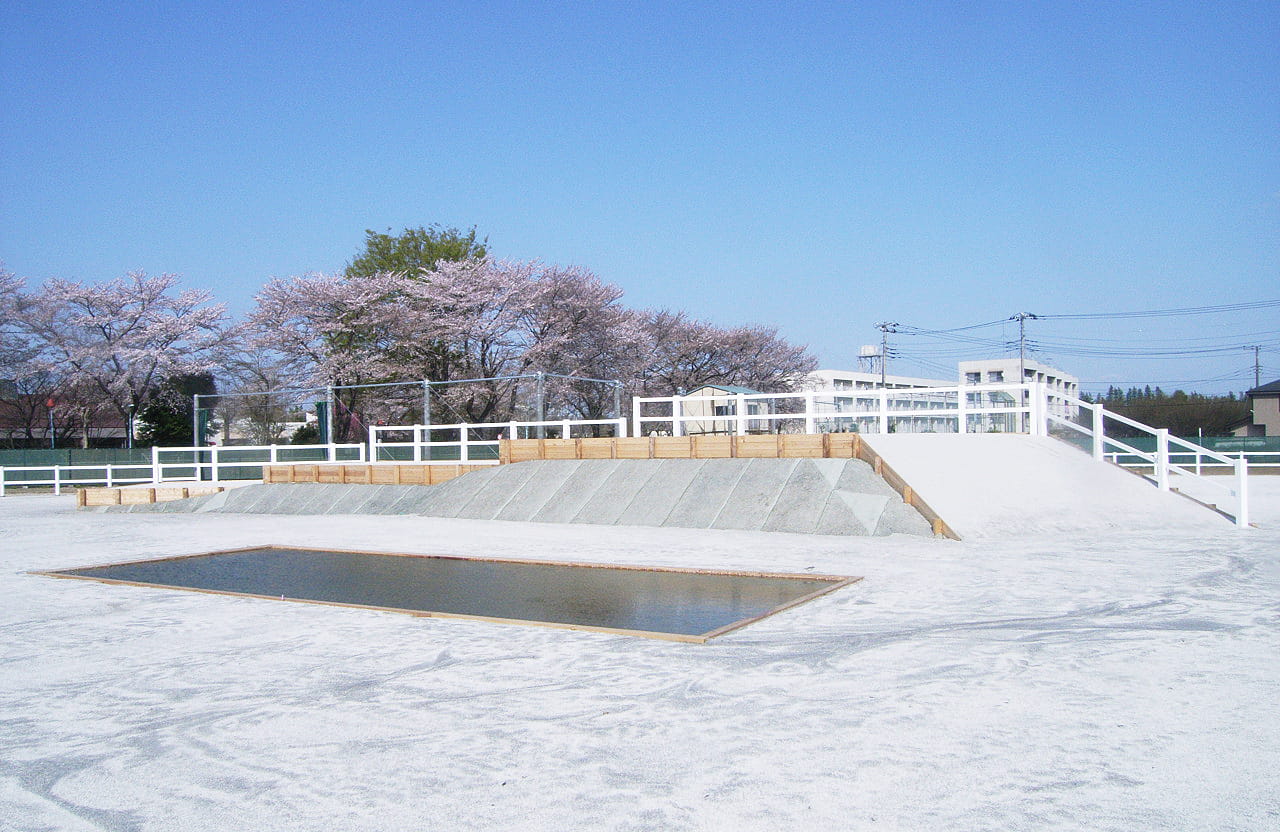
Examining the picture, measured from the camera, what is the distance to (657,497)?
16.2 m

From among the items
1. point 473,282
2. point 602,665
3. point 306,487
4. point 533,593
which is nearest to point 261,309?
point 473,282

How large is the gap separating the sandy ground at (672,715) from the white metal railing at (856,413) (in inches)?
305

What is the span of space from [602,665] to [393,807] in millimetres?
2411

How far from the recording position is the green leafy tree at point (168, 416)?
4144 centimetres

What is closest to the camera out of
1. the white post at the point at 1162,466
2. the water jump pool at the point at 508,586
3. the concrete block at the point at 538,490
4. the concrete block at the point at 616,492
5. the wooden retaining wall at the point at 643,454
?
the water jump pool at the point at 508,586

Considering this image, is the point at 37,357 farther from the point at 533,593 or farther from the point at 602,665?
the point at 602,665

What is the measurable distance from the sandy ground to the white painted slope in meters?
4.16

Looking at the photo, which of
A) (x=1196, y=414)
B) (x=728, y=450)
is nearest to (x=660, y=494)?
(x=728, y=450)

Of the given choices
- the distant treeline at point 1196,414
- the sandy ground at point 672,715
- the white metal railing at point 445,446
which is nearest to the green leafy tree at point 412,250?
the white metal railing at point 445,446

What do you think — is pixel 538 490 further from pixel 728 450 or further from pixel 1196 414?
pixel 1196 414

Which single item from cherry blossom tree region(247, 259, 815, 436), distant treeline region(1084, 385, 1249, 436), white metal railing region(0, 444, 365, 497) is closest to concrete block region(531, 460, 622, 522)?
white metal railing region(0, 444, 365, 497)

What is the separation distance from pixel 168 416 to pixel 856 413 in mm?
35635

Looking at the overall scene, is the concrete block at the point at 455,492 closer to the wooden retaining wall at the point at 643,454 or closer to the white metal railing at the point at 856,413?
the wooden retaining wall at the point at 643,454

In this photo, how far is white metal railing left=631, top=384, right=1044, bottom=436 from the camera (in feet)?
54.9
